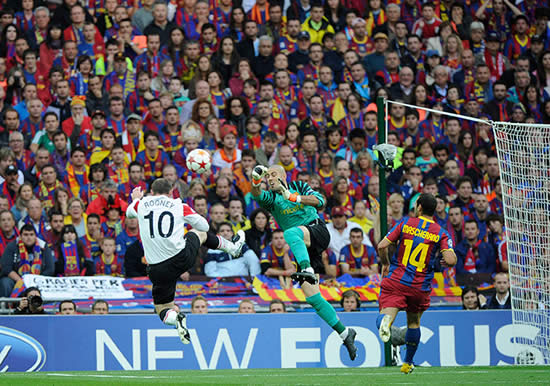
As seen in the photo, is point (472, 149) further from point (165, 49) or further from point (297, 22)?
point (165, 49)

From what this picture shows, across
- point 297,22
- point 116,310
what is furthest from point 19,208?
point 297,22

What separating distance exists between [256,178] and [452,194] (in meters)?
6.69

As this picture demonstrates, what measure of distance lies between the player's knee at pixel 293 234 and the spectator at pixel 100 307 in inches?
145

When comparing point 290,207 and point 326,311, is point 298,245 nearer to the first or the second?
point 290,207

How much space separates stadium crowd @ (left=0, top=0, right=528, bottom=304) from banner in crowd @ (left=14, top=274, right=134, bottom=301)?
16.5 inches

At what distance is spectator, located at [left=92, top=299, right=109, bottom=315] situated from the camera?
51.2ft

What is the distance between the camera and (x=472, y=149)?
20.0 m

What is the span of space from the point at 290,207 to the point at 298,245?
28.0 inches

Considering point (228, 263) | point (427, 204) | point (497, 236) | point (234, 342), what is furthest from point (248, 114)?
point (427, 204)

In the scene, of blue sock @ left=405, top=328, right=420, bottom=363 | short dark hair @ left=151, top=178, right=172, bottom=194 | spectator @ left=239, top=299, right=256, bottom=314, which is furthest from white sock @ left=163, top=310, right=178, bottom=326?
spectator @ left=239, top=299, right=256, bottom=314

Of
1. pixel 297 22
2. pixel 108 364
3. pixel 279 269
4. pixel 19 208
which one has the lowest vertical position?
pixel 108 364

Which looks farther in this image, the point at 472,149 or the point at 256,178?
the point at 472,149

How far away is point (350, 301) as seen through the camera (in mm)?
16031

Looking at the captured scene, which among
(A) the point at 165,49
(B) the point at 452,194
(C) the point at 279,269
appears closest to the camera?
(C) the point at 279,269
